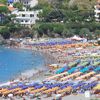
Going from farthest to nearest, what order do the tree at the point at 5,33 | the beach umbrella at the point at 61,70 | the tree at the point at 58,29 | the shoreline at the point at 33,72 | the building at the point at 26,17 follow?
the building at the point at 26,17 → the tree at the point at 5,33 → the tree at the point at 58,29 → the beach umbrella at the point at 61,70 → the shoreline at the point at 33,72

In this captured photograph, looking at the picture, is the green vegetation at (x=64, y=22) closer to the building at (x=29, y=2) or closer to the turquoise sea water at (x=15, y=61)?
the building at (x=29, y=2)

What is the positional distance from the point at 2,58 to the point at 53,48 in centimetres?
517

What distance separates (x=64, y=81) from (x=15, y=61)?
1599cm

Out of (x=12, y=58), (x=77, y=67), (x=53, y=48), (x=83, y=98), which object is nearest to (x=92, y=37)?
(x=53, y=48)

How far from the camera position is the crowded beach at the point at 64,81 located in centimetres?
3581

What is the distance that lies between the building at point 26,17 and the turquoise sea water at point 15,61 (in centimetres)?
789

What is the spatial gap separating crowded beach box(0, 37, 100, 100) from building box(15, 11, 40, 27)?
44.8 feet

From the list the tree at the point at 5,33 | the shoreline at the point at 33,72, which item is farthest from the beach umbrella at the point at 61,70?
the tree at the point at 5,33

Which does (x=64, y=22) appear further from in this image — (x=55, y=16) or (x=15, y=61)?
(x=15, y=61)

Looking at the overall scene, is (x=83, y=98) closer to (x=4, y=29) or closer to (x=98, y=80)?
(x=98, y=80)

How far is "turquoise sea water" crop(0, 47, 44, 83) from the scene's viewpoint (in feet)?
155

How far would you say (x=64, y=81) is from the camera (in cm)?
3941

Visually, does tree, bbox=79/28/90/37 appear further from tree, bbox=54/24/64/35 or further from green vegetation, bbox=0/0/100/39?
tree, bbox=54/24/64/35

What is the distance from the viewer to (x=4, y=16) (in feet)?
227
